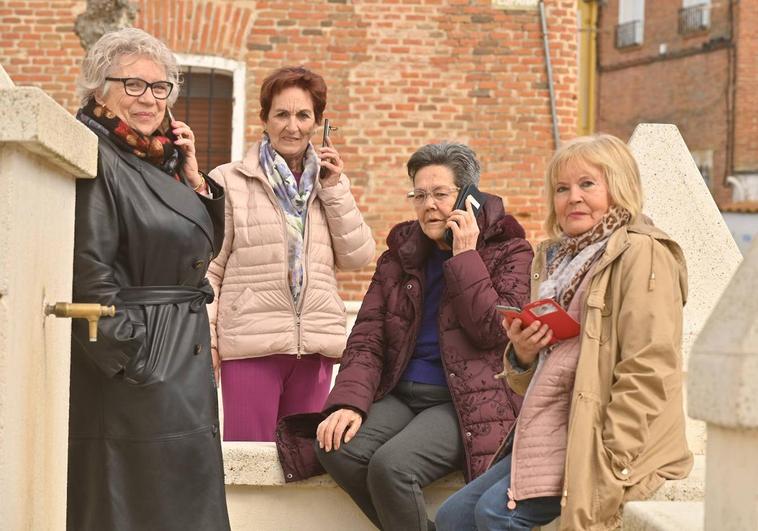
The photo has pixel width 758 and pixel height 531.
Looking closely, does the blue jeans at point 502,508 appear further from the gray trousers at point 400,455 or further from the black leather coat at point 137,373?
the black leather coat at point 137,373

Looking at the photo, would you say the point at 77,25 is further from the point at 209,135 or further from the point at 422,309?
the point at 422,309

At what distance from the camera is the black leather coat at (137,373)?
10.3 feet

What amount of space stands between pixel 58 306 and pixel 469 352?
1742 millimetres

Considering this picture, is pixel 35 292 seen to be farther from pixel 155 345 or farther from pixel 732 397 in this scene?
pixel 732 397

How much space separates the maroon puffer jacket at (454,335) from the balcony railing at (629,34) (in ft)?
94.0

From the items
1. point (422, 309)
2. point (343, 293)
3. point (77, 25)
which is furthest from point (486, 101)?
point (422, 309)

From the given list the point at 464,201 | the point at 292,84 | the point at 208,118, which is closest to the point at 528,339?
the point at 464,201

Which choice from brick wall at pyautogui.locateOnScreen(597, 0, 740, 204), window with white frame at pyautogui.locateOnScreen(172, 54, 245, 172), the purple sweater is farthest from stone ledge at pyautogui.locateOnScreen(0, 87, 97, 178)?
brick wall at pyautogui.locateOnScreen(597, 0, 740, 204)

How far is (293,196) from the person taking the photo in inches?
184

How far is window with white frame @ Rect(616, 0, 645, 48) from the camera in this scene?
1252 inches

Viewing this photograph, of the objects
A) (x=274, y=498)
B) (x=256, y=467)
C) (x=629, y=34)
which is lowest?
(x=274, y=498)

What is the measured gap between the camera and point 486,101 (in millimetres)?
10117

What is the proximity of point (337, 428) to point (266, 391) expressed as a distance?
1.82 ft

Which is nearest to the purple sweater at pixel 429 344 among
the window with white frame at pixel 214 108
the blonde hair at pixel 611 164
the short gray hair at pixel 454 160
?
the short gray hair at pixel 454 160
